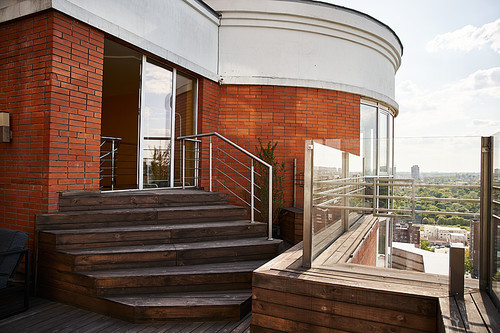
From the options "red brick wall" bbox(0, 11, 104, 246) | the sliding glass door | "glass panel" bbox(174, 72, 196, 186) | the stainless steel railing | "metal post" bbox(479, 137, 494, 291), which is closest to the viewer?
"metal post" bbox(479, 137, 494, 291)

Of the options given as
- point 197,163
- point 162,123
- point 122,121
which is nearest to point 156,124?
point 162,123

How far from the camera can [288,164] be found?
6.70m

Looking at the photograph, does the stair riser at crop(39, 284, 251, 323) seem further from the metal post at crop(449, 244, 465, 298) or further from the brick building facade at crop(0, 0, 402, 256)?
the metal post at crop(449, 244, 465, 298)

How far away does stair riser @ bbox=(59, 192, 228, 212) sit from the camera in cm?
384

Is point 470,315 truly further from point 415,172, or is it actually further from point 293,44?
point 293,44

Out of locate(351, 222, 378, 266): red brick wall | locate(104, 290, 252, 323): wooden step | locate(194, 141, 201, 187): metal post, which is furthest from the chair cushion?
locate(351, 222, 378, 266): red brick wall

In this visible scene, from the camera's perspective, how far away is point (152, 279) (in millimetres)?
3324

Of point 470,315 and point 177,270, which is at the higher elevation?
point 470,315

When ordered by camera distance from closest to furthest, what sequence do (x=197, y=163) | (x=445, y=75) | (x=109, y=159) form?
(x=109, y=159)
(x=197, y=163)
(x=445, y=75)

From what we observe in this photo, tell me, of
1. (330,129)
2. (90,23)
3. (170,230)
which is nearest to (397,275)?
(170,230)

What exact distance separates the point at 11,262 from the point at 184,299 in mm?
1672

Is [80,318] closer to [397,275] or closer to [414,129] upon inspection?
[397,275]

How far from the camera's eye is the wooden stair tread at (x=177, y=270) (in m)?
3.31

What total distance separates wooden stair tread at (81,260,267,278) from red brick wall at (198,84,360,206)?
3.17 m
